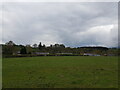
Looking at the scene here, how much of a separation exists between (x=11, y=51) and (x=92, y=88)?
232ft

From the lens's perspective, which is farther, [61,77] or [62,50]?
[62,50]

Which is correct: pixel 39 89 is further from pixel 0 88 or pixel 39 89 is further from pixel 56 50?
pixel 56 50

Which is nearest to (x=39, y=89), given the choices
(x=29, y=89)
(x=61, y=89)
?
(x=29, y=89)

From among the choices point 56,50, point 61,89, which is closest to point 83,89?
point 61,89

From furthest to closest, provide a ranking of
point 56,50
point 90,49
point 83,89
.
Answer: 1. point 90,49
2. point 56,50
3. point 83,89

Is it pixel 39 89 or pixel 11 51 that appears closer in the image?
pixel 39 89

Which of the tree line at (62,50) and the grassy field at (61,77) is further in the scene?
the tree line at (62,50)

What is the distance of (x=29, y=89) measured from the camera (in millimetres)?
9141

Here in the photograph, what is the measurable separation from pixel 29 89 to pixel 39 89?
529 mm

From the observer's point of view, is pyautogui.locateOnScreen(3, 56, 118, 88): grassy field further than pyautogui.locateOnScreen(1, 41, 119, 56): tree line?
No

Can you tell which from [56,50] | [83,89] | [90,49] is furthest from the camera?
[90,49]

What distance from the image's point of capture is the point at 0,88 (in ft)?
31.2

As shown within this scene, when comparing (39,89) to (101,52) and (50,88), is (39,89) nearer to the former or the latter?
(50,88)

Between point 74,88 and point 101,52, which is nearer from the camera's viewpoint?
point 74,88
